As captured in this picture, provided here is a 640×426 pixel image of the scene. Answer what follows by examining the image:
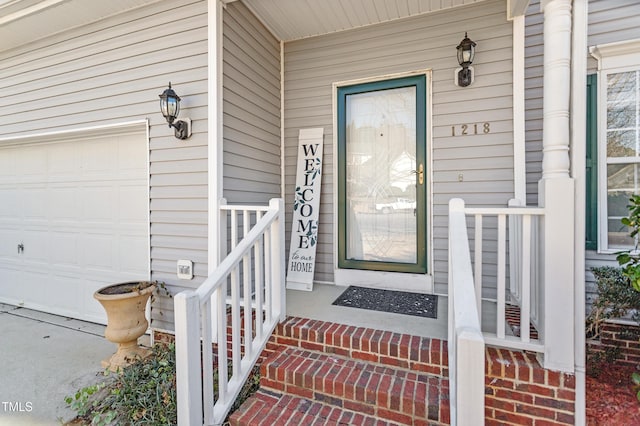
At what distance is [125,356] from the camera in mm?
2693

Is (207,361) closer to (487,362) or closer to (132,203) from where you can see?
(487,362)

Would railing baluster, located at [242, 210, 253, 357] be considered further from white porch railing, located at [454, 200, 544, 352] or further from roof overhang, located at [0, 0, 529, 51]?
roof overhang, located at [0, 0, 529, 51]

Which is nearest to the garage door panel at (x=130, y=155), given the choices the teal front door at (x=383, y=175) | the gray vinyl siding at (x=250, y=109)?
the gray vinyl siding at (x=250, y=109)

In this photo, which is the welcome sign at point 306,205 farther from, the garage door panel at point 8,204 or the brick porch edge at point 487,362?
the garage door panel at point 8,204

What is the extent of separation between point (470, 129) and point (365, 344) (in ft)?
7.28

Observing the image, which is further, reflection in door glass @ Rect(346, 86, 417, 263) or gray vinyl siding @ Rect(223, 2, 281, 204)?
reflection in door glass @ Rect(346, 86, 417, 263)

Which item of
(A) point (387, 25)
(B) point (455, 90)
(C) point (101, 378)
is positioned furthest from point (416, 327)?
(A) point (387, 25)

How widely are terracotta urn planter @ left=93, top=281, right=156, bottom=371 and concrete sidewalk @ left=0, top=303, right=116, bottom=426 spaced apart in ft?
0.66

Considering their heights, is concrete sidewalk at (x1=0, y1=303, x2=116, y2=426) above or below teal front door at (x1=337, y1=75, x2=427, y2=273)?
below

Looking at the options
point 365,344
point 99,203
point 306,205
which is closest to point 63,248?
point 99,203

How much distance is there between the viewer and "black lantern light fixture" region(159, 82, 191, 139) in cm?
263

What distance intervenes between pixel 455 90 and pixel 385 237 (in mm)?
1627

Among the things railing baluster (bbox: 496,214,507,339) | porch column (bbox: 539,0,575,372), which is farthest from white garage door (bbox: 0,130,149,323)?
porch column (bbox: 539,0,575,372)

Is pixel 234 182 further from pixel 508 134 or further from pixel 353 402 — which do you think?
pixel 508 134
